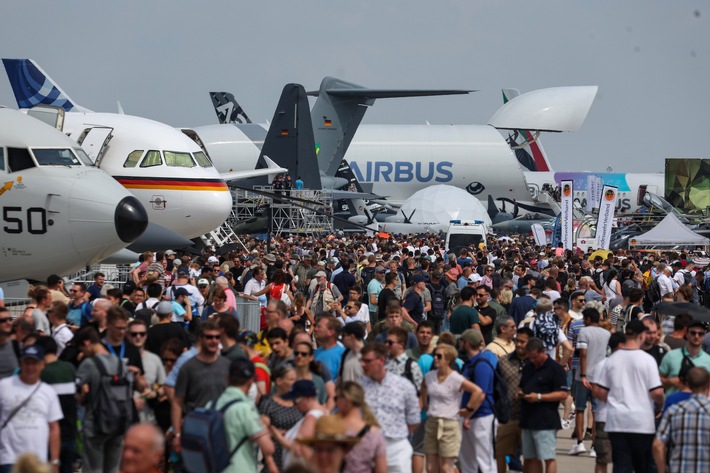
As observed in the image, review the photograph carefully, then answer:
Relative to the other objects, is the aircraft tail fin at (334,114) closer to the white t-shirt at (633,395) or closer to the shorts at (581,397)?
the shorts at (581,397)

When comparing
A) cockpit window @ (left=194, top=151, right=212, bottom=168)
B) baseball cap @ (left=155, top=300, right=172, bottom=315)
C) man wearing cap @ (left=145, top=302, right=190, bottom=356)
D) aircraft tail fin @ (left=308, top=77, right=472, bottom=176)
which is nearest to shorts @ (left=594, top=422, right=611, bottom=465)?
man wearing cap @ (left=145, top=302, right=190, bottom=356)

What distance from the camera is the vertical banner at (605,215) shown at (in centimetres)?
3647

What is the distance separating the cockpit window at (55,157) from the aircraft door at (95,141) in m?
6.79

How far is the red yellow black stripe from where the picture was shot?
1001 inches

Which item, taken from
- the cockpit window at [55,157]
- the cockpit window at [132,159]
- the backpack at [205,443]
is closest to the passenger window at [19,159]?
the cockpit window at [55,157]

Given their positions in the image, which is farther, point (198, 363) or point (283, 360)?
point (283, 360)

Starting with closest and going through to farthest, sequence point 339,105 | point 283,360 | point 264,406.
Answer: point 264,406
point 283,360
point 339,105

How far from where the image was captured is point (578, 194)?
9344 centimetres

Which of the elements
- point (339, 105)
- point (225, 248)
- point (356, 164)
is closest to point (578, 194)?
point (356, 164)

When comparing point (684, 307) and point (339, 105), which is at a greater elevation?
point (339, 105)

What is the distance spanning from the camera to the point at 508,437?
1053 centimetres

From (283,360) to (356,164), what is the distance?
8280cm

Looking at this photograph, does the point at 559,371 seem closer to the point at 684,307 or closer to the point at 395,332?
the point at 395,332

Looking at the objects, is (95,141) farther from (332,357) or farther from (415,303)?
(332,357)
